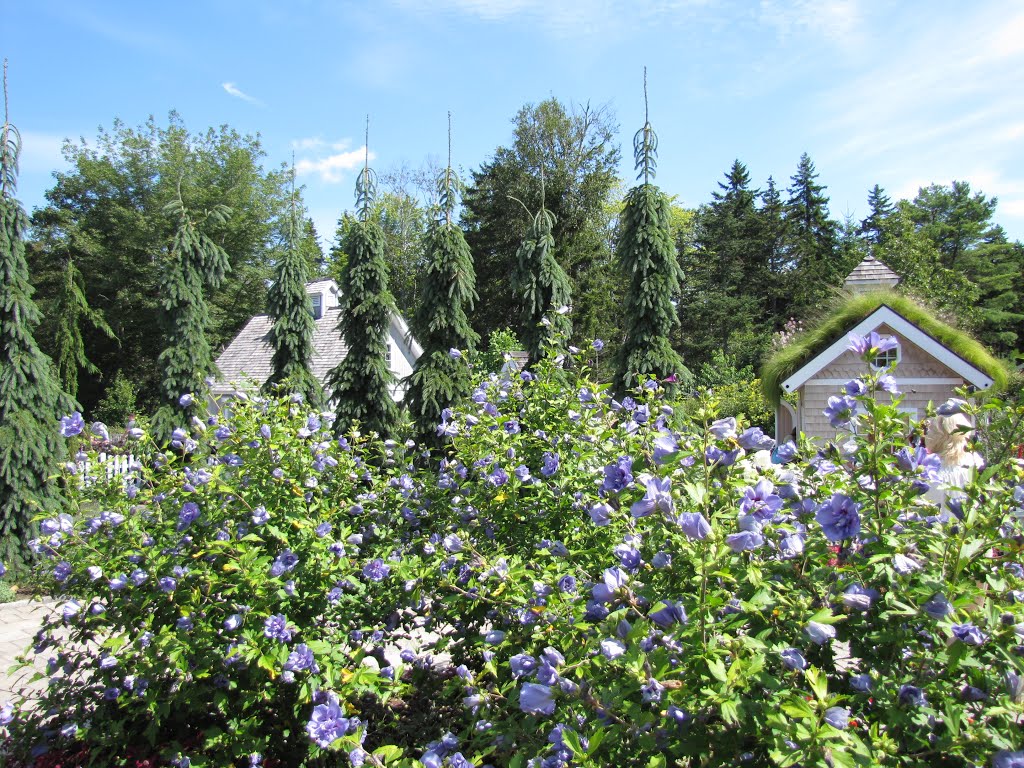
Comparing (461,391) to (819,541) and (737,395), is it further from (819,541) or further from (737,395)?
(737,395)

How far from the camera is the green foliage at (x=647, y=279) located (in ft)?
29.3

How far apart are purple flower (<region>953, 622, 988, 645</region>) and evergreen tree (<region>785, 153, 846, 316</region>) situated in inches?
1354

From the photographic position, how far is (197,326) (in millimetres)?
9945

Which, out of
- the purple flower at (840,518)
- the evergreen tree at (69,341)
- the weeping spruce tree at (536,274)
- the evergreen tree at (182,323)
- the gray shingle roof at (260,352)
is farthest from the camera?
the gray shingle roof at (260,352)

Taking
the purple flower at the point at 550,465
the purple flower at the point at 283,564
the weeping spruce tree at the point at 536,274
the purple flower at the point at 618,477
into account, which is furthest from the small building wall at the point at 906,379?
the purple flower at the point at 283,564

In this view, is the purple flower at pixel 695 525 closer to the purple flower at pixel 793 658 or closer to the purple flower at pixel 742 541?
the purple flower at pixel 742 541

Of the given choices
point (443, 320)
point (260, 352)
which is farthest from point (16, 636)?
point (260, 352)

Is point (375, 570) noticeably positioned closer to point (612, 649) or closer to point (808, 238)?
point (612, 649)

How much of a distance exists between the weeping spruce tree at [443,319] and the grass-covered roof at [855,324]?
528 centimetres

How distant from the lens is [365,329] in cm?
986

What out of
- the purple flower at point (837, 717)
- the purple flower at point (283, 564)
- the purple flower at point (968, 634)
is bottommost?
the purple flower at point (837, 717)

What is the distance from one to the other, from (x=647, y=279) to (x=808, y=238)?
32199mm

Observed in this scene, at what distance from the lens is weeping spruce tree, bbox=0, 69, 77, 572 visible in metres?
6.64

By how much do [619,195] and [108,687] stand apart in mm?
32747
